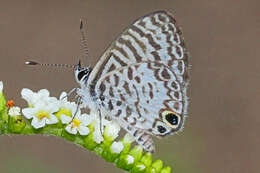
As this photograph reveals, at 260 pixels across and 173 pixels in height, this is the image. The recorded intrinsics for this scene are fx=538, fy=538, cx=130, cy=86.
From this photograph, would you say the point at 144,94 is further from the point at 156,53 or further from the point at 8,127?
the point at 8,127

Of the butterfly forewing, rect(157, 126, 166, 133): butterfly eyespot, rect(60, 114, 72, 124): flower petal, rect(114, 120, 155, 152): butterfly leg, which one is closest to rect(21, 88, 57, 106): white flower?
rect(60, 114, 72, 124): flower petal

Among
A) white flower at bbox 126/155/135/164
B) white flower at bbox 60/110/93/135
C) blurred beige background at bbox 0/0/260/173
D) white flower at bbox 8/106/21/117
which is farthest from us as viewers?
blurred beige background at bbox 0/0/260/173

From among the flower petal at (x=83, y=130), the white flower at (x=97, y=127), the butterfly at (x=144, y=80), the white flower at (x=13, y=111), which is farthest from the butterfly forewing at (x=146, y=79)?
the white flower at (x=13, y=111)

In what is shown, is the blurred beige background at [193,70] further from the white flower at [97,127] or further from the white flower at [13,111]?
the white flower at [13,111]

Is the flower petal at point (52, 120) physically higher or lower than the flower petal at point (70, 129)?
higher

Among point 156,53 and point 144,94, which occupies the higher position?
point 156,53

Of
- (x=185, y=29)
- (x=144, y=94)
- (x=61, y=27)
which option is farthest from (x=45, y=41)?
(x=144, y=94)

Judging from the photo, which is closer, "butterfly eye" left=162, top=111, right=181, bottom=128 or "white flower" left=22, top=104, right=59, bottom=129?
"white flower" left=22, top=104, right=59, bottom=129

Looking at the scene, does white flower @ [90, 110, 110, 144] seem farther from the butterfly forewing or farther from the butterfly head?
the butterfly head
